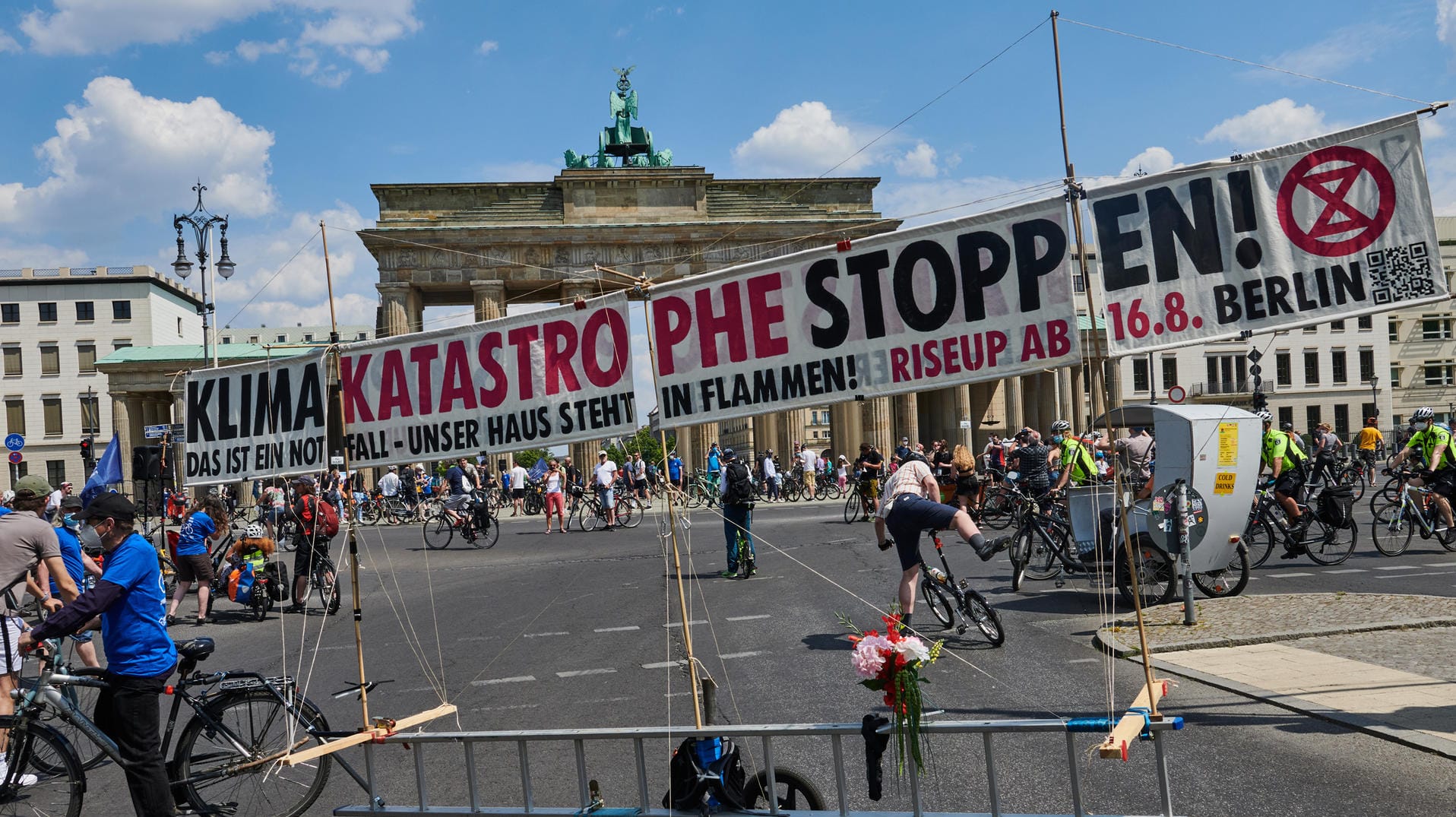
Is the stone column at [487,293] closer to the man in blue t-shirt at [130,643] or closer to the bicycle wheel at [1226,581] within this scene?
the bicycle wheel at [1226,581]

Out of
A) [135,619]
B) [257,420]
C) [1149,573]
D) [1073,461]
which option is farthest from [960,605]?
[135,619]

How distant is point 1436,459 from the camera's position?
1338 centimetres

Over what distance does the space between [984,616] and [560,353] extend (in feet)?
17.1

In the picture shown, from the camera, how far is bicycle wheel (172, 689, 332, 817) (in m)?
5.56

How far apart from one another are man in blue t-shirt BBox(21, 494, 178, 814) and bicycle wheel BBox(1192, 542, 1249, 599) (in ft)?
28.9

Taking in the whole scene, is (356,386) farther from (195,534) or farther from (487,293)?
(487,293)

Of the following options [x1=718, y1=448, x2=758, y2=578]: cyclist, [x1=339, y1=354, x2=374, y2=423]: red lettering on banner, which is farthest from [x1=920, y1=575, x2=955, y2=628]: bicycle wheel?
[x1=339, y1=354, x2=374, y2=423]: red lettering on banner

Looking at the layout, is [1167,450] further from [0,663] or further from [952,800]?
[0,663]

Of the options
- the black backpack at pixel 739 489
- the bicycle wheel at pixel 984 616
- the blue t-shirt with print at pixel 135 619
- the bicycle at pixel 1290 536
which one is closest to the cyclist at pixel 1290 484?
the bicycle at pixel 1290 536

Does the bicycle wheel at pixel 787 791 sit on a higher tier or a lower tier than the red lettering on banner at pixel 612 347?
lower

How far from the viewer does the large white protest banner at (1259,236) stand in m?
4.49

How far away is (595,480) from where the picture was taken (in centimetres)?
2548

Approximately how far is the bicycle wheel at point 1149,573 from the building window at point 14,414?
86.7m

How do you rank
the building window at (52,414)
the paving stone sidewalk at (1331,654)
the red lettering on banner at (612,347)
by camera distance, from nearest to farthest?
the red lettering on banner at (612,347), the paving stone sidewalk at (1331,654), the building window at (52,414)
